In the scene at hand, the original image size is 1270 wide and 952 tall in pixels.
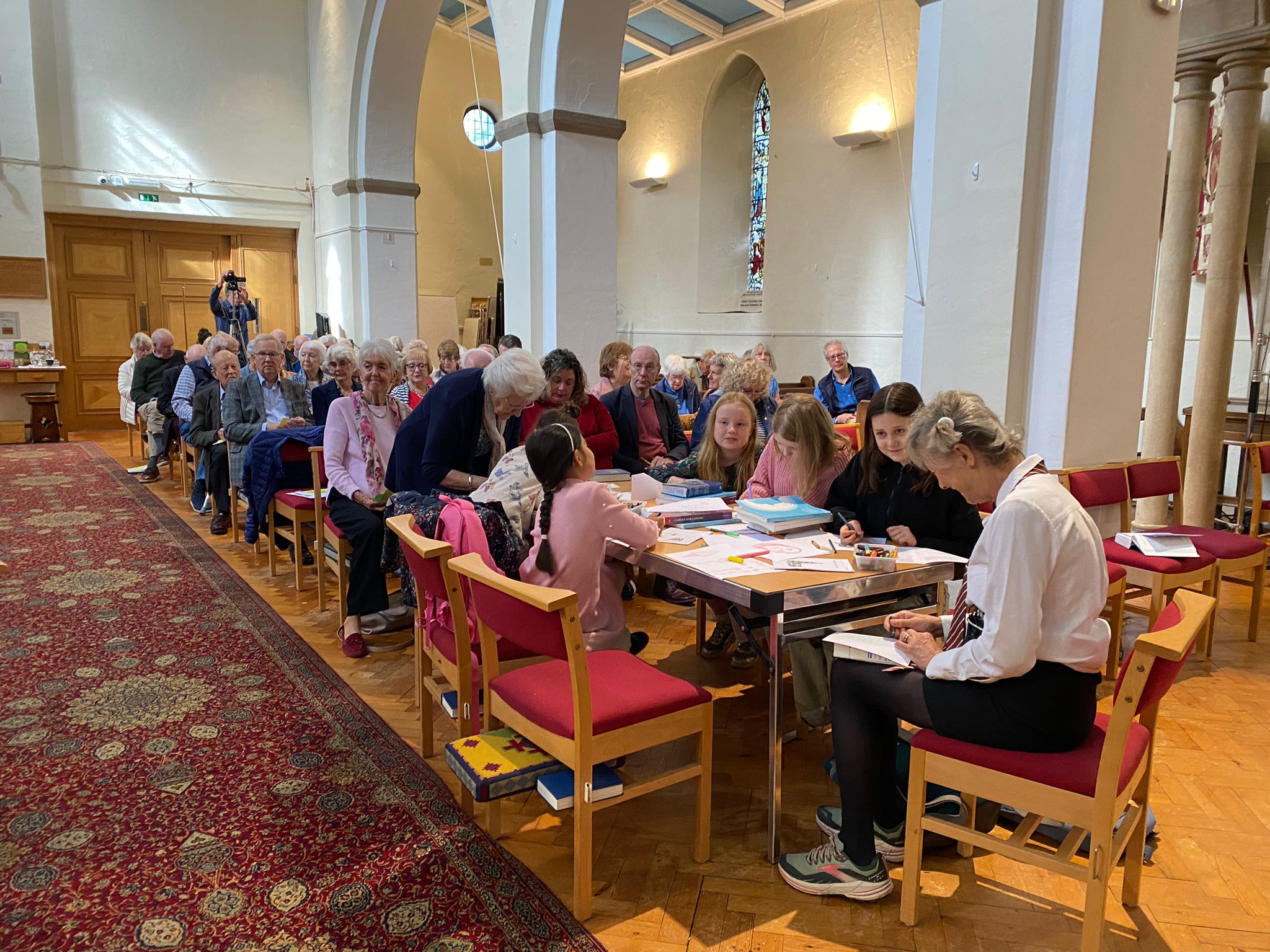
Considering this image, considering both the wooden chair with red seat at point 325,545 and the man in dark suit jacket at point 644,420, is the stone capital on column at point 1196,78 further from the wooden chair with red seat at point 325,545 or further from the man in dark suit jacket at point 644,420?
the wooden chair with red seat at point 325,545

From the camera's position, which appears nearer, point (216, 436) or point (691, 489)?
point (691, 489)

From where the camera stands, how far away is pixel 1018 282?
391cm

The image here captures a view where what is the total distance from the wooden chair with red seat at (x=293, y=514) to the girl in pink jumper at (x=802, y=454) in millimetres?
2273

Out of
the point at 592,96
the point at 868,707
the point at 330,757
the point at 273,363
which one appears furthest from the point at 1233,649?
the point at 273,363

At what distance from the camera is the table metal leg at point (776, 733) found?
7.77 ft

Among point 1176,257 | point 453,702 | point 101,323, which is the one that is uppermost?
point 1176,257

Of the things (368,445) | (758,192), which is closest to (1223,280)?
(368,445)

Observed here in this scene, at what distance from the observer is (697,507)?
327 centimetres

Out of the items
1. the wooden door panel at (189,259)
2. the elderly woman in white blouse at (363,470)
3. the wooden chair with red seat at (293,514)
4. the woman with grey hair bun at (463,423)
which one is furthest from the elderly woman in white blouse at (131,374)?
the woman with grey hair bun at (463,423)

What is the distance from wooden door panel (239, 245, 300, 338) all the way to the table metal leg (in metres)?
11.5

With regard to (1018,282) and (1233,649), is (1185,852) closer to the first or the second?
(1233,649)

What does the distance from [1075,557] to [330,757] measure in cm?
235

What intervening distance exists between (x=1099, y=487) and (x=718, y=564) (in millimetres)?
2244

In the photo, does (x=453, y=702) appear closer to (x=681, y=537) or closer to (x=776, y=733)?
(x=681, y=537)
